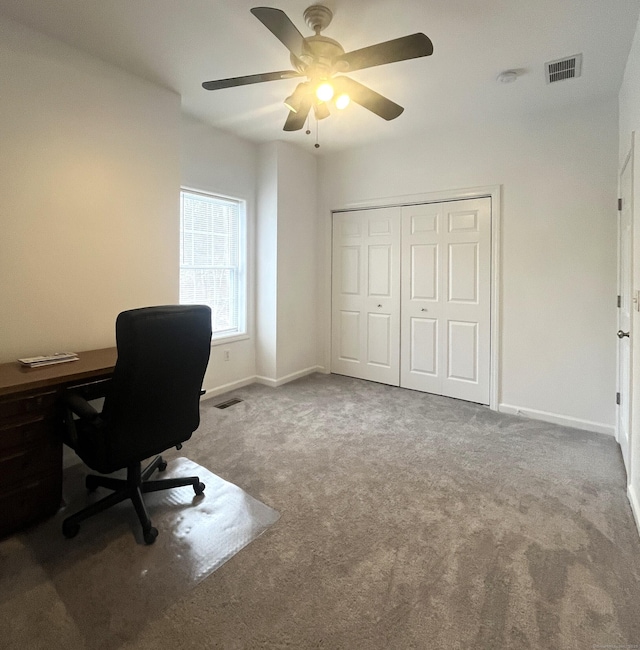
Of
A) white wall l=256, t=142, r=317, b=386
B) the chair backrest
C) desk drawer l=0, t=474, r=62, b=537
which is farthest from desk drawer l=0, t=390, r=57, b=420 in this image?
white wall l=256, t=142, r=317, b=386

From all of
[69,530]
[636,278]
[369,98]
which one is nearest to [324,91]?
[369,98]

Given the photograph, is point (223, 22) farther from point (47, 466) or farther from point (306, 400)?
point (306, 400)

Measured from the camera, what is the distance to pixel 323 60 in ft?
7.17

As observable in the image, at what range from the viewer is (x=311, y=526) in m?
2.01

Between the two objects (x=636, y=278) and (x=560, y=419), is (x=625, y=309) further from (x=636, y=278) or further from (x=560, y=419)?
(x=560, y=419)

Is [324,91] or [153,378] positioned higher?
[324,91]

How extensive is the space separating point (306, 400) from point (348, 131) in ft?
9.02

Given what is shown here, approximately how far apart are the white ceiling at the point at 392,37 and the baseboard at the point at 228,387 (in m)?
2.66

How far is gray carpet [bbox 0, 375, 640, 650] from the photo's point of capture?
143 cm

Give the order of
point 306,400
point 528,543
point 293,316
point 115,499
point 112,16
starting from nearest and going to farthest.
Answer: point 528,543, point 115,499, point 112,16, point 306,400, point 293,316

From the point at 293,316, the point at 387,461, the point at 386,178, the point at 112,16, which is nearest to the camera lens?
the point at 112,16

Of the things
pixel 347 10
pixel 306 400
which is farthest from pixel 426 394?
pixel 347 10

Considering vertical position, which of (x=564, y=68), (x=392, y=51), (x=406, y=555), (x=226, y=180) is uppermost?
(x=564, y=68)

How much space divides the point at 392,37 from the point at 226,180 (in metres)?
2.22
